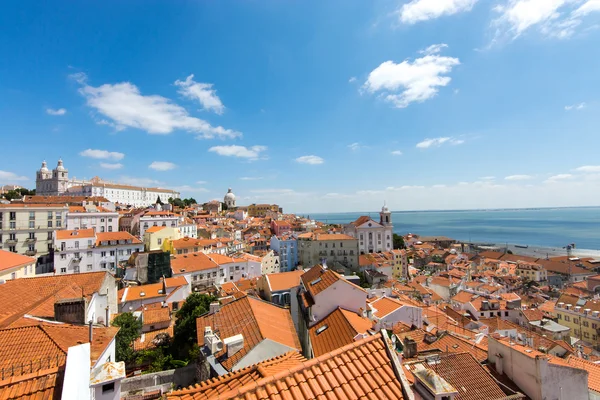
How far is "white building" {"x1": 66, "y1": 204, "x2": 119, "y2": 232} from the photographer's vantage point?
4468 centimetres

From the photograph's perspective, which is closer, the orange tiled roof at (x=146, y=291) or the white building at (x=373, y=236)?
the orange tiled roof at (x=146, y=291)

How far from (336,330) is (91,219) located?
161 ft

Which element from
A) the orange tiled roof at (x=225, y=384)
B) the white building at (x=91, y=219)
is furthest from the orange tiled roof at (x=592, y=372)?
the white building at (x=91, y=219)

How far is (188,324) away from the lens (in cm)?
1714

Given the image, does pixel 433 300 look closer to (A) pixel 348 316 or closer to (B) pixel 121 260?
(A) pixel 348 316

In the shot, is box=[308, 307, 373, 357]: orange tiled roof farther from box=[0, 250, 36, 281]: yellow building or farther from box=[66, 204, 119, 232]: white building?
box=[66, 204, 119, 232]: white building

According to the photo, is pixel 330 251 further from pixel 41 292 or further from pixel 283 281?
pixel 41 292

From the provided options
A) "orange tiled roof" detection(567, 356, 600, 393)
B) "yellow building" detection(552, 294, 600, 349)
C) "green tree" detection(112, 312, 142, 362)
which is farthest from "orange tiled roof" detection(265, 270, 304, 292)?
"yellow building" detection(552, 294, 600, 349)

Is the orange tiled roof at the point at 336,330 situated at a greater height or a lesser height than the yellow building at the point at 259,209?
lesser

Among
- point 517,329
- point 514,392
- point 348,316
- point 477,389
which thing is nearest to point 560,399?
point 514,392

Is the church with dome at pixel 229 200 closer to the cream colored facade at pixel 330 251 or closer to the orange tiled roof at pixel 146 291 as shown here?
the cream colored facade at pixel 330 251

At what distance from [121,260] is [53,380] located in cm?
4027

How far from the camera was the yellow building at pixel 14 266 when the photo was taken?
2209cm

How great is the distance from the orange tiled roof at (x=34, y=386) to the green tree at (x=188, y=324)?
12570 mm
